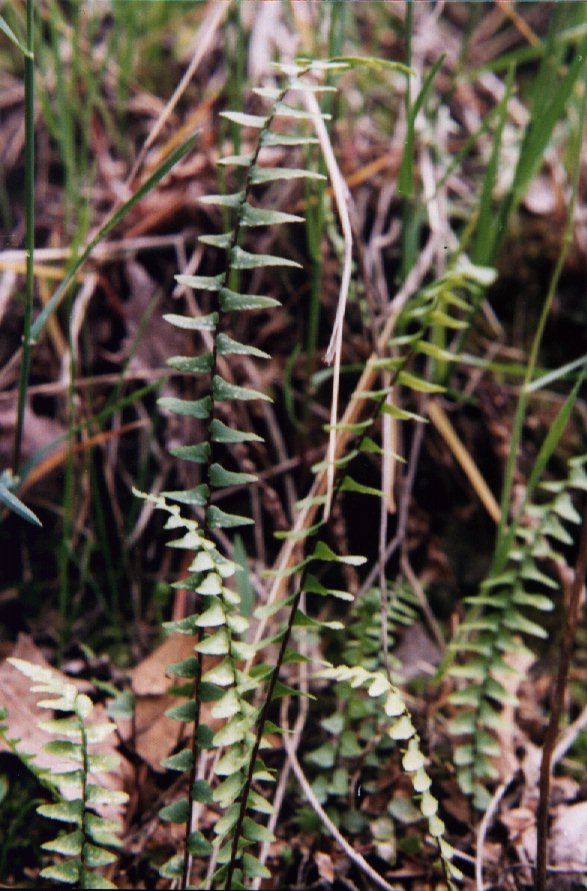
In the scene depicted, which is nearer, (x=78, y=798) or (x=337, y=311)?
(x=78, y=798)

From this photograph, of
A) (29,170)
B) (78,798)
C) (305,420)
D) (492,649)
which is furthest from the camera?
(305,420)

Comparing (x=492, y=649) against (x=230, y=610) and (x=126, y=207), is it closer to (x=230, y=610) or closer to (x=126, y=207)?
(x=230, y=610)

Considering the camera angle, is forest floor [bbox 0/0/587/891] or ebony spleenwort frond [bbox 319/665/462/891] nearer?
ebony spleenwort frond [bbox 319/665/462/891]

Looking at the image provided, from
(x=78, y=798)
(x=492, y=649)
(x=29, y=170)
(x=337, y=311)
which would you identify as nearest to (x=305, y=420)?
(x=337, y=311)

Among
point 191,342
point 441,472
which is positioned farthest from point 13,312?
point 441,472

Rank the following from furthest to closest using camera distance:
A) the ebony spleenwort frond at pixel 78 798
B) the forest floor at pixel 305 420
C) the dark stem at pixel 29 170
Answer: the forest floor at pixel 305 420, the dark stem at pixel 29 170, the ebony spleenwort frond at pixel 78 798

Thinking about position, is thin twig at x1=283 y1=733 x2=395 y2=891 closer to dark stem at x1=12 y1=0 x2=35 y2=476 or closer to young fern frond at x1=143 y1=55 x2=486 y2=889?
young fern frond at x1=143 y1=55 x2=486 y2=889

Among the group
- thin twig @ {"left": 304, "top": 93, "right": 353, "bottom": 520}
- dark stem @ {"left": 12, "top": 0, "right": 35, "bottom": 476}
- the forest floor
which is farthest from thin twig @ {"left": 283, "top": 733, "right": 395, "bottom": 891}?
dark stem @ {"left": 12, "top": 0, "right": 35, "bottom": 476}

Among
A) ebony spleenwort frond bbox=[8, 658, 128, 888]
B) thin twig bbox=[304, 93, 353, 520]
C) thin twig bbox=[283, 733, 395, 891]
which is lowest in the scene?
thin twig bbox=[283, 733, 395, 891]

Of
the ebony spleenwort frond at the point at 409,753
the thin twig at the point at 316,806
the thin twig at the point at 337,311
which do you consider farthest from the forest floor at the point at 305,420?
the ebony spleenwort frond at the point at 409,753

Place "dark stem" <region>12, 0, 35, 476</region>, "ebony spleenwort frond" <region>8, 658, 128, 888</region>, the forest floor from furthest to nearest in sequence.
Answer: the forest floor, "dark stem" <region>12, 0, 35, 476</region>, "ebony spleenwort frond" <region>8, 658, 128, 888</region>

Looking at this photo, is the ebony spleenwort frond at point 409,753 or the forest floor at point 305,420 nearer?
the ebony spleenwort frond at point 409,753

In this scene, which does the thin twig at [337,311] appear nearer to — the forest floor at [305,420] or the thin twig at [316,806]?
the forest floor at [305,420]
